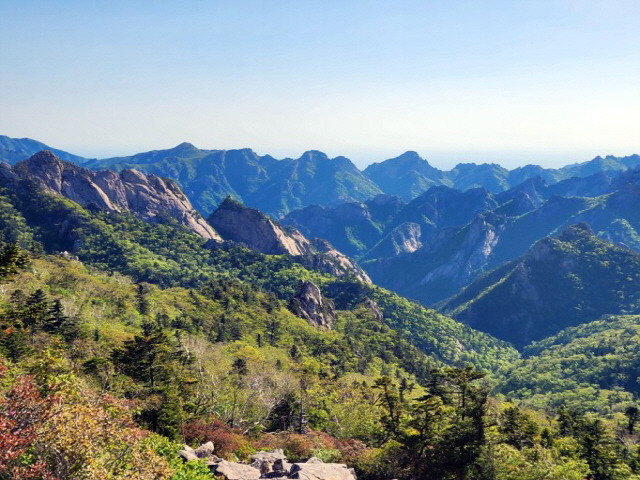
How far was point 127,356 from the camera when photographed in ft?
165

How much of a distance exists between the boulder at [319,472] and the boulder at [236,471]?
3.07 metres

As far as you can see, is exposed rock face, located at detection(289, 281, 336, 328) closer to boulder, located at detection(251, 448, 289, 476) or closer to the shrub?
the shrub

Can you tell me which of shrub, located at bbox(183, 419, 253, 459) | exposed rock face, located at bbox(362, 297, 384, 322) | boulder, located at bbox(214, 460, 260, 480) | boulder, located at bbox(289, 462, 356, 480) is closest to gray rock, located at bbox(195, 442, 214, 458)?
shrub, located at bbox(183, 419, 253, 459)

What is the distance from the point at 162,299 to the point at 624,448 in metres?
109

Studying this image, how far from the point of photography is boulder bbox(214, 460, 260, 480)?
3272cm

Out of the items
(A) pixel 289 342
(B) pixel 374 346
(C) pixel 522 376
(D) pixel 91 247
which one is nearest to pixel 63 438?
(A) pixel 289 342

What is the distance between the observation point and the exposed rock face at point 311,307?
15300 cm

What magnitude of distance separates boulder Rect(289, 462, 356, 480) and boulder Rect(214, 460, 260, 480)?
3.07m

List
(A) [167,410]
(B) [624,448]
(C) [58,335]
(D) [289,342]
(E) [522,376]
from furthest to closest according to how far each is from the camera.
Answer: (E) [522,376], (D) [289,342], (B) [624,448], (C) [58,335], (A) [167,410]

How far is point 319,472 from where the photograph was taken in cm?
3603

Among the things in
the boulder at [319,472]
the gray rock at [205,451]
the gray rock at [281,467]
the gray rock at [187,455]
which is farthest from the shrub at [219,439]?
the boulder at [319,472]

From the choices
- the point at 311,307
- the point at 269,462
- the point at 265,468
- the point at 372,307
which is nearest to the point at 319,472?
the point at 265,468

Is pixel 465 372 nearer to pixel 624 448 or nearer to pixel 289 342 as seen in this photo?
pixel 624 448

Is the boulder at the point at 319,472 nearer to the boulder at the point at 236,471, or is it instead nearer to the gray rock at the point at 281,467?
the gray rock at the point at 281,467
